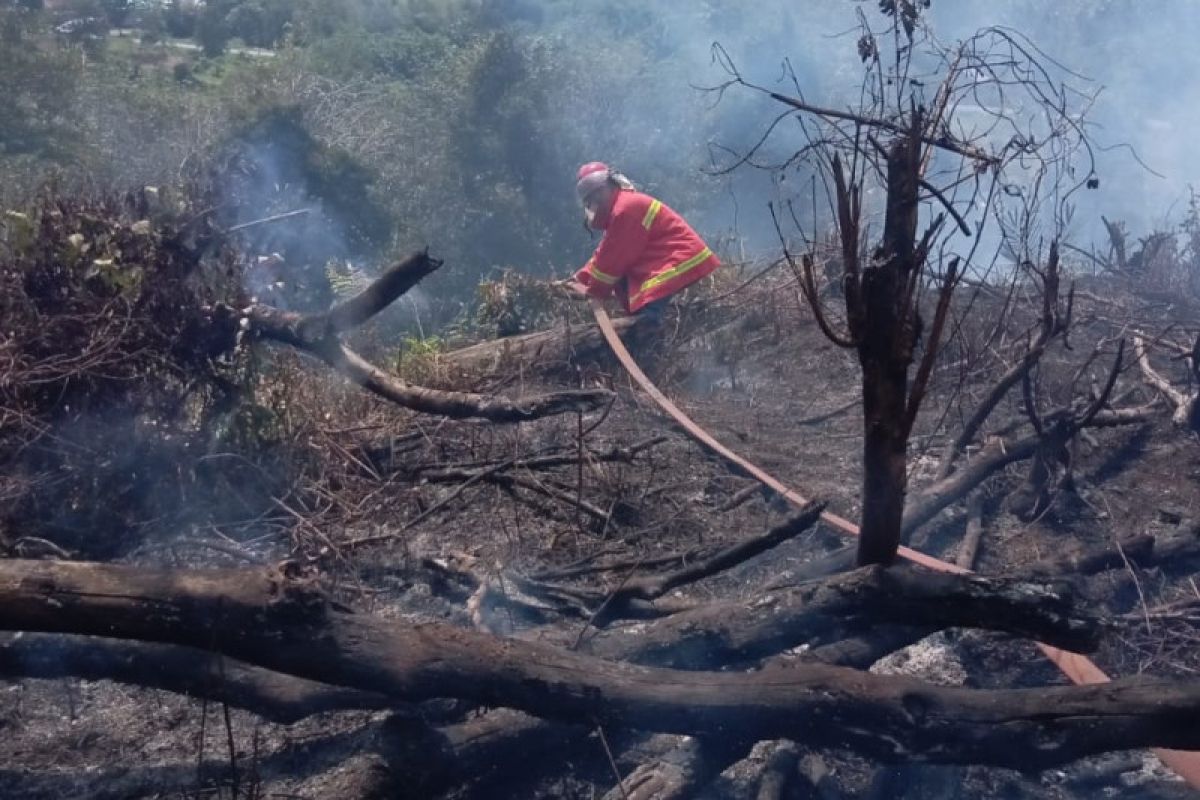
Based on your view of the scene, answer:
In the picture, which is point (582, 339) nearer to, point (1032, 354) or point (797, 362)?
point (797, 362)

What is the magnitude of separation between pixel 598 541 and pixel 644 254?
3.05 metres

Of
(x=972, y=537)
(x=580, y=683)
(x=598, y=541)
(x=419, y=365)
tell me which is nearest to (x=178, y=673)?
(x=580, y=683)

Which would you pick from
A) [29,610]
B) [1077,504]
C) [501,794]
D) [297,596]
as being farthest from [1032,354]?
[29,610]

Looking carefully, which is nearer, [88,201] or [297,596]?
[297,596]

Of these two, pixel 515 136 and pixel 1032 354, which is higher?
pixel 515 136

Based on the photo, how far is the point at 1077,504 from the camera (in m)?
5.18

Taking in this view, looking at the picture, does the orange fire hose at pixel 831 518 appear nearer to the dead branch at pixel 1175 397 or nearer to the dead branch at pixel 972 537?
the dead branch at pixel 972 537

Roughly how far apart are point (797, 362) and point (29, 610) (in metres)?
5.55

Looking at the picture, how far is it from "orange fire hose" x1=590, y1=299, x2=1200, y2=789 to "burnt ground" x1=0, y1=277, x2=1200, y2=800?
0.06 metres

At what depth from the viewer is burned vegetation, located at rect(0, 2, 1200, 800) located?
2.90m

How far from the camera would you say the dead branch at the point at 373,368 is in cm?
488

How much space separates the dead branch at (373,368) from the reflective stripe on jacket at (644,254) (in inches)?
81.2

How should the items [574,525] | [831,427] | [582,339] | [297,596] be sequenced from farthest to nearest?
[582,339] < [831,427] < [574,525] < [297,596]

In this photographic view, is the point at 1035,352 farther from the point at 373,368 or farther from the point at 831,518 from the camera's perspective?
the point at 373,368
